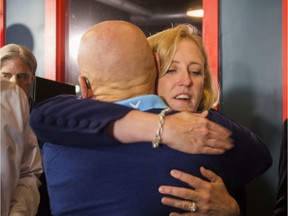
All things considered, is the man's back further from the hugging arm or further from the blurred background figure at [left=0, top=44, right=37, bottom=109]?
the blurred background figure at [left=0, top=44, right=37, bottom=109]

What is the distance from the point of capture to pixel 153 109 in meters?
0.88

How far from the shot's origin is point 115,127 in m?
0.85

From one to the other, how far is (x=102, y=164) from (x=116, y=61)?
0.71 feet

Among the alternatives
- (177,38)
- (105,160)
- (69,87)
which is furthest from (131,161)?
(69,87)

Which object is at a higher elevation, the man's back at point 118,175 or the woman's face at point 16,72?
the woman's face at point 16,72

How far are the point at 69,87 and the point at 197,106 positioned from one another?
1556 mm

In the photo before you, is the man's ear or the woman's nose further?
the woman's nose

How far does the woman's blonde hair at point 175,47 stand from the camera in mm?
1382

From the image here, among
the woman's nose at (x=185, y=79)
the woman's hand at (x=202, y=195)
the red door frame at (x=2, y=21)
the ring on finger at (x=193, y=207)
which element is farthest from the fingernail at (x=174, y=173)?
the red door frame at (x=2, y=21)

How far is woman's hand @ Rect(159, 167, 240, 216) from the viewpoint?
0.84 m

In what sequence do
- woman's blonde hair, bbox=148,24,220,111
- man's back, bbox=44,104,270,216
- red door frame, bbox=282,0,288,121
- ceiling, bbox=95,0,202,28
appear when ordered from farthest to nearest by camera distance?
ceiling, bbox=95,0,202,28
red door frame, bbox=282,0,288,121
woman's blonde hair, bbox=148,24,220,111
man's back, bbox=44,104,270,216

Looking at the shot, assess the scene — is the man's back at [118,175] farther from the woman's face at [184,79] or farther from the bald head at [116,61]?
the woman's face at [184,79]

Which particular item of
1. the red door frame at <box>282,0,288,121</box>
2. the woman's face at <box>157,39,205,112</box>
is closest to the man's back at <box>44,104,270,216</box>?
the woman's face at <box>157,39,205,112</box>

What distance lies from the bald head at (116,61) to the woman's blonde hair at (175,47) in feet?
1.58
